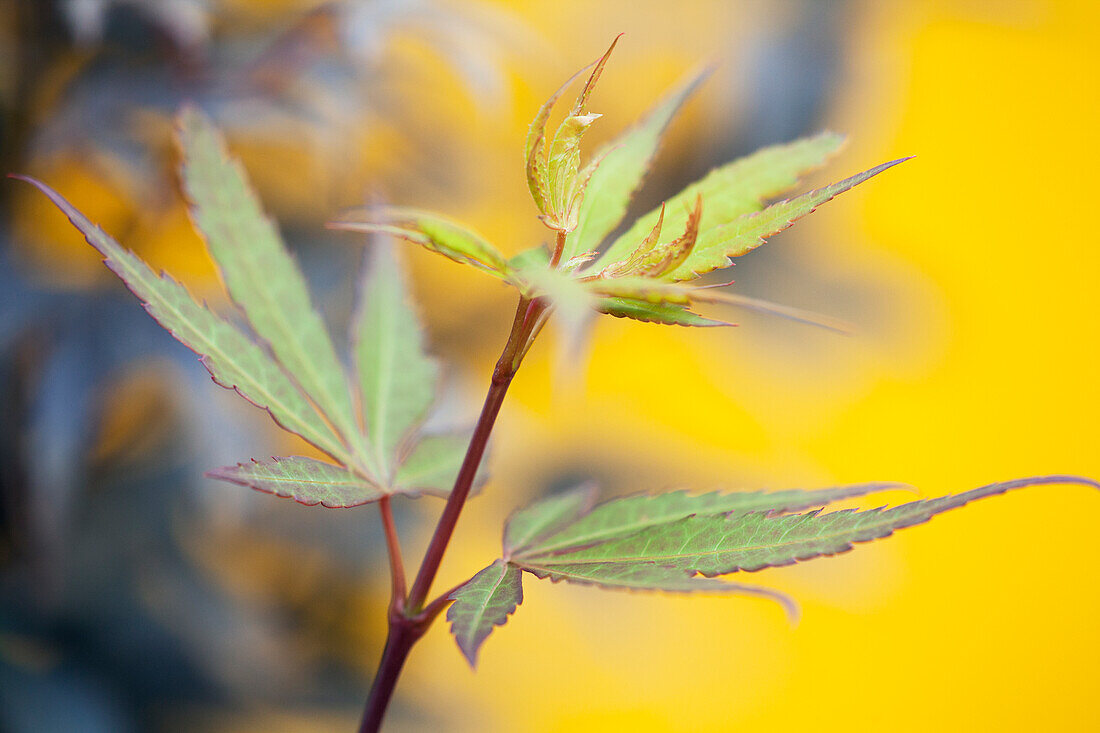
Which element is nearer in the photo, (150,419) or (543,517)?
(543,517)

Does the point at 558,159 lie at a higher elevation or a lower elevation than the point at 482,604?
higher

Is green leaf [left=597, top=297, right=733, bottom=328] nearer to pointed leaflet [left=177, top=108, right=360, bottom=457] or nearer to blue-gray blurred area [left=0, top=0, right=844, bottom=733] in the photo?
pointed leaflet [left=177, top=108, right=360, bottom=457]

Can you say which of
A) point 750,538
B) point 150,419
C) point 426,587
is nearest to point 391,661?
point 426,587

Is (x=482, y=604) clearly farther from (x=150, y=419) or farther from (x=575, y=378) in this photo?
(x=150, y=419)

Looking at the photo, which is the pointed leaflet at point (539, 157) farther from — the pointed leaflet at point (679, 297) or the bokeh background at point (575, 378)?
the bokeh background at point (575, 378)

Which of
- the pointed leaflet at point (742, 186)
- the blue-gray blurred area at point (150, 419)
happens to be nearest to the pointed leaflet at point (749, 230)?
the pointed leaflet at point (742, 186)

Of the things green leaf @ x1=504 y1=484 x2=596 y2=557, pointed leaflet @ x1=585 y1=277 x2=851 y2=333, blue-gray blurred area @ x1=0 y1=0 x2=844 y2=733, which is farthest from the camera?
blue-gray blurred area @ x1=0 y1=0 x2=844 y2=733

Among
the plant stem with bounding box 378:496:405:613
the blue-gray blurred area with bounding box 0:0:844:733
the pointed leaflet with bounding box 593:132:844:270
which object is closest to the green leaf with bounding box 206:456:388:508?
the plant stem with bounding box 378:496:405:613
